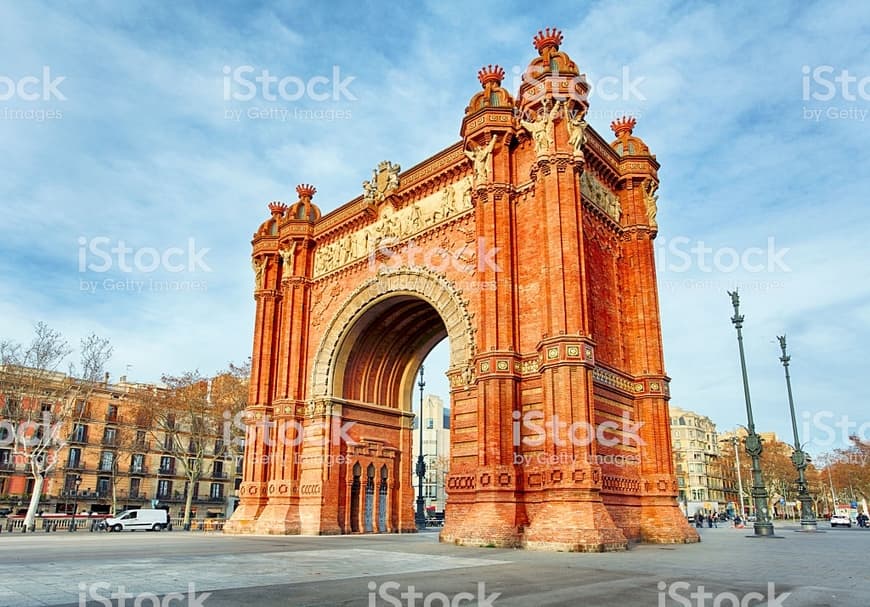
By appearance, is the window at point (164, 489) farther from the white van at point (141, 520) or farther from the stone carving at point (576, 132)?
the stone carving at point (576, 132)

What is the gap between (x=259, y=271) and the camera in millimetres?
31906

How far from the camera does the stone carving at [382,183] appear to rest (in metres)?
26.8

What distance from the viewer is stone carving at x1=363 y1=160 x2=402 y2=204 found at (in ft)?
88.0

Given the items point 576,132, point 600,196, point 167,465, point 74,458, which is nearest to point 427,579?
point 576,132

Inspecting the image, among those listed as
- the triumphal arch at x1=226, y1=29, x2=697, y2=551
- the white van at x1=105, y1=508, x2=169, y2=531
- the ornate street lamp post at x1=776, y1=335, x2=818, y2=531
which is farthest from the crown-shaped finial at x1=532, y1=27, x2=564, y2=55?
the white van at x1=105, y1=508, x2=169, y2=531

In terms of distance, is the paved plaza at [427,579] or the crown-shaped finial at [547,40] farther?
the crown-shaped finial at [547,40]

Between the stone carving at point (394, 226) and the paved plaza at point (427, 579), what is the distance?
13392 millimetres

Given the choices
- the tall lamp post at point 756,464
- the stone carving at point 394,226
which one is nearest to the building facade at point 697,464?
the tall lamp post at point 756,464

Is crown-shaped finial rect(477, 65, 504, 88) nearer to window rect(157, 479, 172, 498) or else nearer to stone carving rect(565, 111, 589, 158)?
stone carving rect(565, 111, 589, 158)

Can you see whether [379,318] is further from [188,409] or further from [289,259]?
[188,409]

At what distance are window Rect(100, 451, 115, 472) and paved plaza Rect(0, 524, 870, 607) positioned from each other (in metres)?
44.6

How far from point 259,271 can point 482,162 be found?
47.9ft

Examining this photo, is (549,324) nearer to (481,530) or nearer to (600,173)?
(481,530)

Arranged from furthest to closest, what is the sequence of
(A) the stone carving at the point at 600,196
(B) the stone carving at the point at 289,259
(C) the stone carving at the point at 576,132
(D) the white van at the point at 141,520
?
(D) the white van at the point at 141,520 < (B) the stone carving at the point at 289,259 < (A) the stone carving at the point at 600,196 < (C) the stone carving at the point at 576,132
